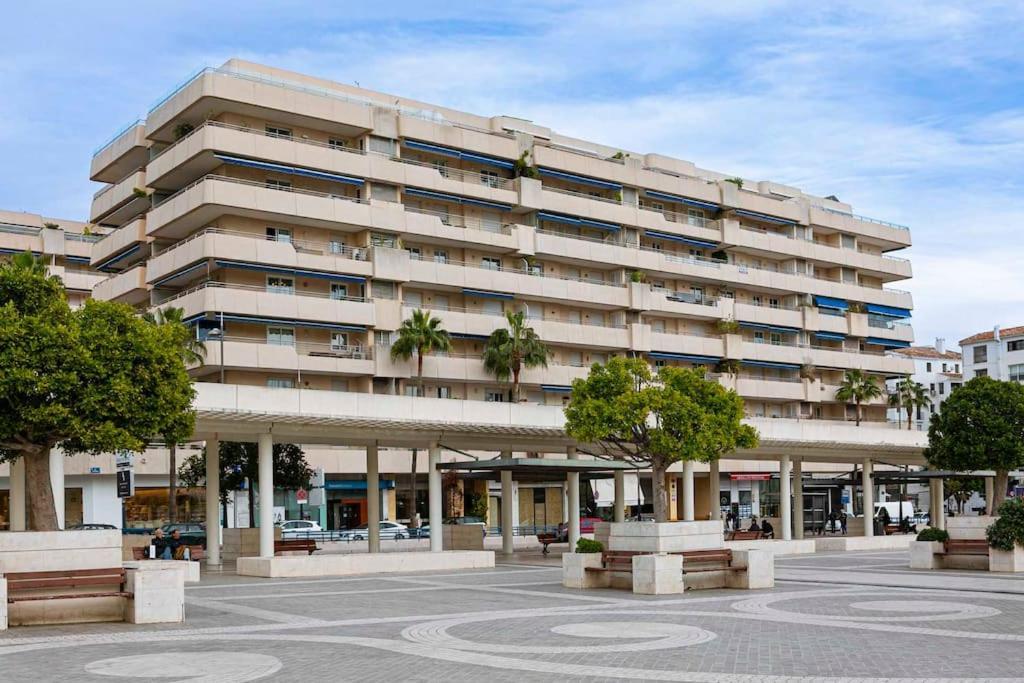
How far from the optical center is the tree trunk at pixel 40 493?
19.8m

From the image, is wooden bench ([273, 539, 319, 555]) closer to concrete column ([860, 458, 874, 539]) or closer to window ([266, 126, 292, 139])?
concrete column ([860, 458, 874, 539])

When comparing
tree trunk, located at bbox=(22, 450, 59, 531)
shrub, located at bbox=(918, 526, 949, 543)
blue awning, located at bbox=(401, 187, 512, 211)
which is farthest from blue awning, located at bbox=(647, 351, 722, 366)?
tree trunk, located at bbox=(22, 450, 59, 531)

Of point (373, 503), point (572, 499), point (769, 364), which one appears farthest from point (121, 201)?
point (769, 364)

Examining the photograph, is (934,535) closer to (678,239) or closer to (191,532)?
(191,532)

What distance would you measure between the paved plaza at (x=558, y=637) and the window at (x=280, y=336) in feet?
118

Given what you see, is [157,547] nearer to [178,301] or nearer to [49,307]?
[49,307]

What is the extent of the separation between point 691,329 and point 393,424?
155 feet

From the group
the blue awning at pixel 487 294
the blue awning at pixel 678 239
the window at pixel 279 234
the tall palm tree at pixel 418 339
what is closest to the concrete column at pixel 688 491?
the tall palm tree at pixel 418 339

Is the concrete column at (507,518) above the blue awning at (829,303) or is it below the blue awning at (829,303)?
below

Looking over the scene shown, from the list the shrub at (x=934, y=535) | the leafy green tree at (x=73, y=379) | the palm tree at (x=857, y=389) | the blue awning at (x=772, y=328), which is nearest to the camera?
the leafy green tree at (x=73, y=379)

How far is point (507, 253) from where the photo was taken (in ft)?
233

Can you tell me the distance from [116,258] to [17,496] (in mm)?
39976

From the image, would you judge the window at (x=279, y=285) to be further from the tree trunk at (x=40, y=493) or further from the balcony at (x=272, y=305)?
the tree trunk at (x=40, y=493)

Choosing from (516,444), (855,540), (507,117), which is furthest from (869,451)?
(507,117)
